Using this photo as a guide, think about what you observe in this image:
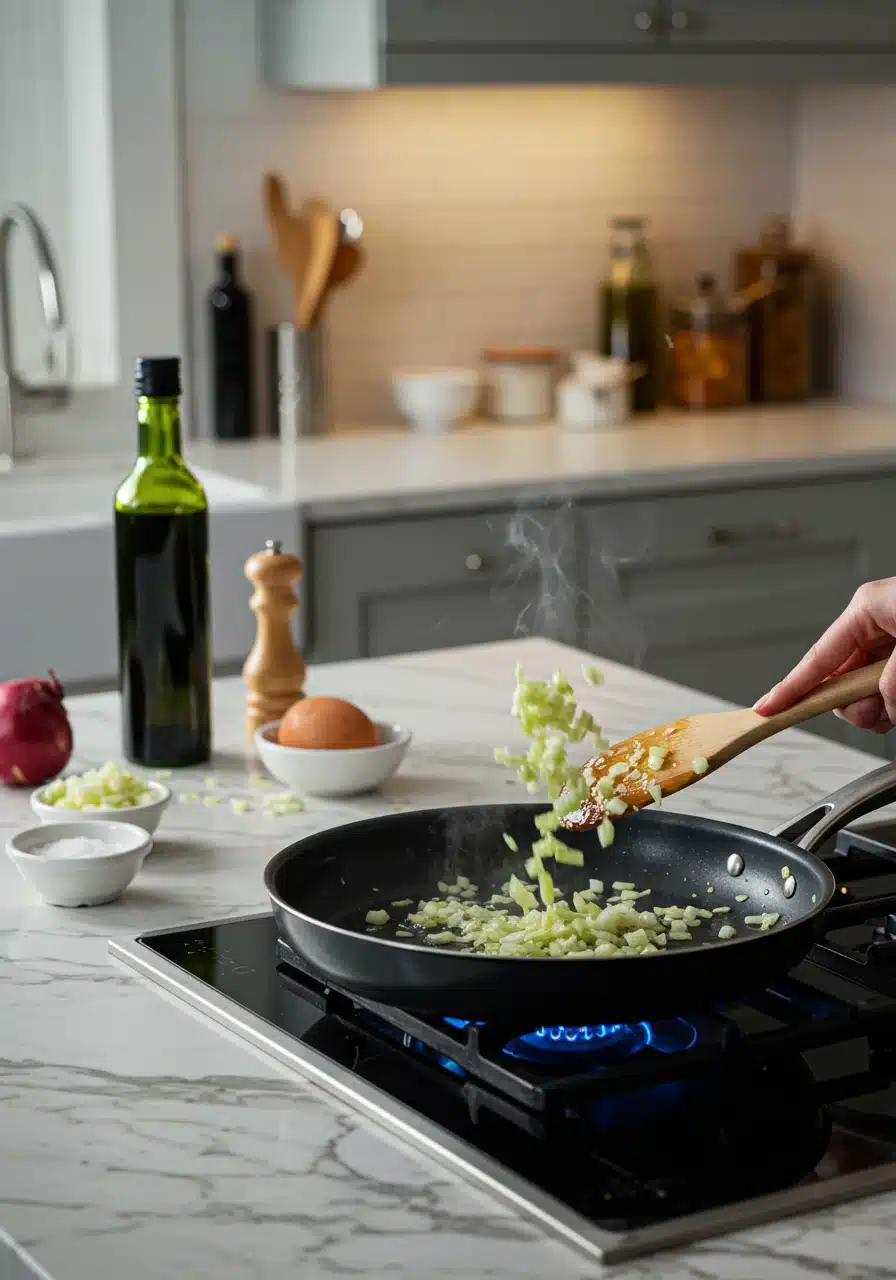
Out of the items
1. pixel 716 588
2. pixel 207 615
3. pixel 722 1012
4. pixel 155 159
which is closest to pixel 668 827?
pixel 722 1012

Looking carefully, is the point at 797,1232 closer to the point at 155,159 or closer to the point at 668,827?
the point at 668,827

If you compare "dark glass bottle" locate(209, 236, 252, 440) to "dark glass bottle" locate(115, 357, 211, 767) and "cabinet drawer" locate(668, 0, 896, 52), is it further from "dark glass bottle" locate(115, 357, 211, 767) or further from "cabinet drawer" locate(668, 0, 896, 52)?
"dark glass bottle" locate(115, 357, 211, 767)

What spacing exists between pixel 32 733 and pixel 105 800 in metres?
0.16

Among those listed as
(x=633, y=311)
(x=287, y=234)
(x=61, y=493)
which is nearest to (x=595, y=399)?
(x=633, y=311)

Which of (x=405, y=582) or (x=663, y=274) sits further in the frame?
(x=663, y=274)

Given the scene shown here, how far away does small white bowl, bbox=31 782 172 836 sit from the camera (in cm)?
142

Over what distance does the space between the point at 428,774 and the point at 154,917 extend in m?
0.41

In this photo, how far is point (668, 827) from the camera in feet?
4.15

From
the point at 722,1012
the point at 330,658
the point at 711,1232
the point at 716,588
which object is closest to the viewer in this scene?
the point at 711,1232

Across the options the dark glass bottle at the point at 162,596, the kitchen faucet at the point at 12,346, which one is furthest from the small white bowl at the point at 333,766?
the kitchen faucet at the point at 12,346

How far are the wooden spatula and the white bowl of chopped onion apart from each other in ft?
1.22

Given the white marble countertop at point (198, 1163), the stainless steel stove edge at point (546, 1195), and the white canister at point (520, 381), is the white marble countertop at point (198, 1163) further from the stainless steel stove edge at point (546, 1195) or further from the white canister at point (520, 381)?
the white canister at point (520, 381)

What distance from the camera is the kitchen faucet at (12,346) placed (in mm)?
3062

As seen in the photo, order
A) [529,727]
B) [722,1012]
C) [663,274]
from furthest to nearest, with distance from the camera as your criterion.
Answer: [663,274], [529,727], [722,1012]
